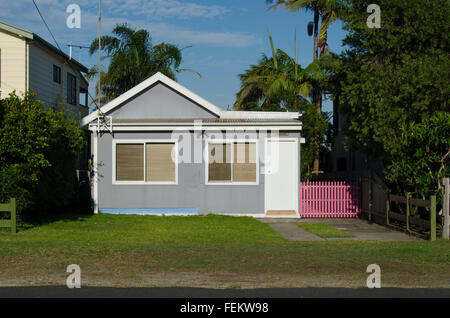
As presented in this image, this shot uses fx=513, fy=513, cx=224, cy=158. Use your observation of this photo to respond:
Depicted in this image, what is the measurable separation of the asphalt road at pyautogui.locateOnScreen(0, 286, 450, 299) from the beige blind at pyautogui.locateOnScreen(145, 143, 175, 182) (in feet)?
34.2

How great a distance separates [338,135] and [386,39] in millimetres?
13002

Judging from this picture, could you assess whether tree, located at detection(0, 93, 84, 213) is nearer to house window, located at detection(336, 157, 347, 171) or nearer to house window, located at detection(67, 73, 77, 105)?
house window, located at detection(67, 73, 77, 105)

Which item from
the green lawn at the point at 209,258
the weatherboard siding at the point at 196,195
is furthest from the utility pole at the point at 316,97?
the green lawn at the point at 209,258

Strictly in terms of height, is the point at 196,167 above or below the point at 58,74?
below

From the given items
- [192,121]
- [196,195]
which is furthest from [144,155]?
[196,195]

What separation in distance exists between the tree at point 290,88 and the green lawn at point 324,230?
9.38 meters

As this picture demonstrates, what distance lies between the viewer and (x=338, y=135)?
27.6m

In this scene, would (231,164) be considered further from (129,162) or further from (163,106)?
(163,106)

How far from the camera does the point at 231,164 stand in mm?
17875

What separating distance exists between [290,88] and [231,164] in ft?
32.4

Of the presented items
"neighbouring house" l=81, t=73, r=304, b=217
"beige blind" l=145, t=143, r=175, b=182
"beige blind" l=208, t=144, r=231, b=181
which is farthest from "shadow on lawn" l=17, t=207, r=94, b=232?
"beige blind" l=208, t=144, r=231, b=181

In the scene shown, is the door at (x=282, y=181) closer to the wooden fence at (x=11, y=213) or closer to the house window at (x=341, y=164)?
the wooden fence at (x=11, y=213)

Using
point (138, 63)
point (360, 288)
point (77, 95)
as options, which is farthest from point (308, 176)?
point (360, 288)
